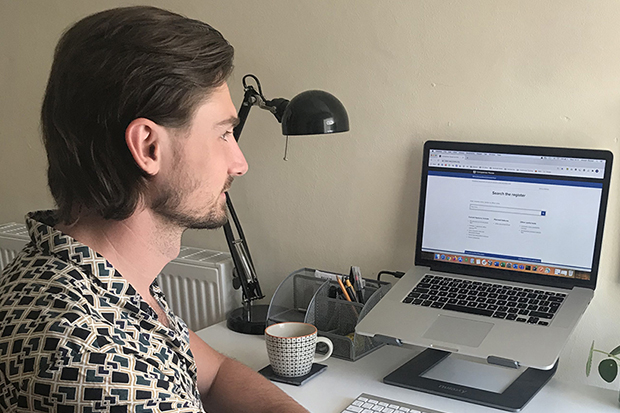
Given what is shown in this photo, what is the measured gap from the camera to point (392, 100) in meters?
1.45

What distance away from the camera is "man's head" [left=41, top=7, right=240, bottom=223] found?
0.90 m

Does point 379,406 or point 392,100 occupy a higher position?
point 392,100

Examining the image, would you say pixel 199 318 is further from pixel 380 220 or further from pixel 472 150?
pixel 472 150

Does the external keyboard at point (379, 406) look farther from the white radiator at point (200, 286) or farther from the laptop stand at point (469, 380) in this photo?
the white radiator at point (200, 286)

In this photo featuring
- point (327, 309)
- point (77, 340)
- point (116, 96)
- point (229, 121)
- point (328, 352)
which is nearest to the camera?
point (77, 340)

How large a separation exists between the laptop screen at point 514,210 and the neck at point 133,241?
1.93ft

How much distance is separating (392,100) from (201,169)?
60 centimetres

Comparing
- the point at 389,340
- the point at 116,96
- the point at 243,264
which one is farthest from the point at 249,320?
the point at 116,96

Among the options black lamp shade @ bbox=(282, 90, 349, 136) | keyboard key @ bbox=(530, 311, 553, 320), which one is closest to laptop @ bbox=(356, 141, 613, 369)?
keyboard key @ bbox=(530, 311, 553, 320)

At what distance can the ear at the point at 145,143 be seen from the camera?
0.91 meters

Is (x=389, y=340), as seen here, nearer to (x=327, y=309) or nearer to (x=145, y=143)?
(x=327, y=309)

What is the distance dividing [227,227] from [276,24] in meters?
0.49

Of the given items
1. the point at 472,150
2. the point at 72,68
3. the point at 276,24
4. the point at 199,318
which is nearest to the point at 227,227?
the point at 199,318

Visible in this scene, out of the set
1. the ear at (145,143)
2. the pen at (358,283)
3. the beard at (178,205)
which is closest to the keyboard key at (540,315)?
the pen at (358,283)
